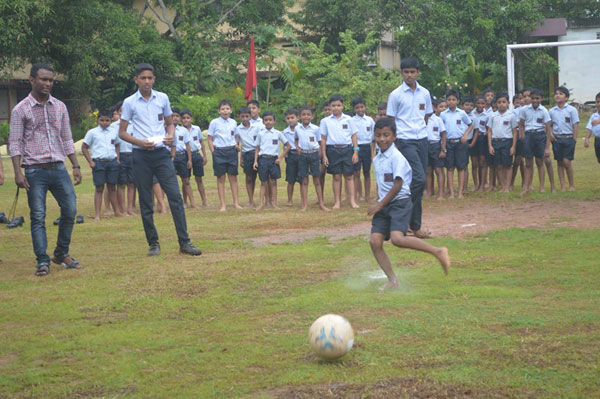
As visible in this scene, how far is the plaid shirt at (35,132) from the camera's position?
28.3 ft

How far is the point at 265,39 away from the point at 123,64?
8961 mm

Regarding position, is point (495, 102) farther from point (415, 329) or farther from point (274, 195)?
point (415, 329)

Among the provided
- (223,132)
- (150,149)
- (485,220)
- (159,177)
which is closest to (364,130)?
(223,132)

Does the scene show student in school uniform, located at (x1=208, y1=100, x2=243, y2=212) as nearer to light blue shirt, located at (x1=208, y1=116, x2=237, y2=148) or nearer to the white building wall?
light blue shirt, located at (x1=208, y1=116, x2=237, y2=148)

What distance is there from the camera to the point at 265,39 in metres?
40.4

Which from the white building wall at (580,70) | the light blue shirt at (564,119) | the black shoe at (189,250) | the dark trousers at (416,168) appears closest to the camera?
the dark trousers at (416,168)

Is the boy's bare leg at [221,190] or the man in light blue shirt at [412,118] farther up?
the man in light blue shirt at [412,118]

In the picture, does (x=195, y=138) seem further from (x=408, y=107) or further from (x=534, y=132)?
(x=534, y=132)

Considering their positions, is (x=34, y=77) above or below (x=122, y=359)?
above

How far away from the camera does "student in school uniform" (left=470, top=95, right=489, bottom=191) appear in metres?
15.5

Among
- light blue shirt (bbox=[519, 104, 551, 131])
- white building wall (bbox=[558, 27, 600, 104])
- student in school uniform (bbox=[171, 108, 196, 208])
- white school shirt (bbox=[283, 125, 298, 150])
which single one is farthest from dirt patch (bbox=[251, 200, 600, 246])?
white building wall (bbox=[558, 27, 600, 104])

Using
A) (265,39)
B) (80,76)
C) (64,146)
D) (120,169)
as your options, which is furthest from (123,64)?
(64,146)

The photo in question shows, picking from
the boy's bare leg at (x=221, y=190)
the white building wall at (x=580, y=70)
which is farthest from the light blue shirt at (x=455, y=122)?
the white building wall at (x=580, y=70)

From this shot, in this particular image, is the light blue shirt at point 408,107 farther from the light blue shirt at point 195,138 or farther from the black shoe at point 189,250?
the light blue shirt at point 195,138
